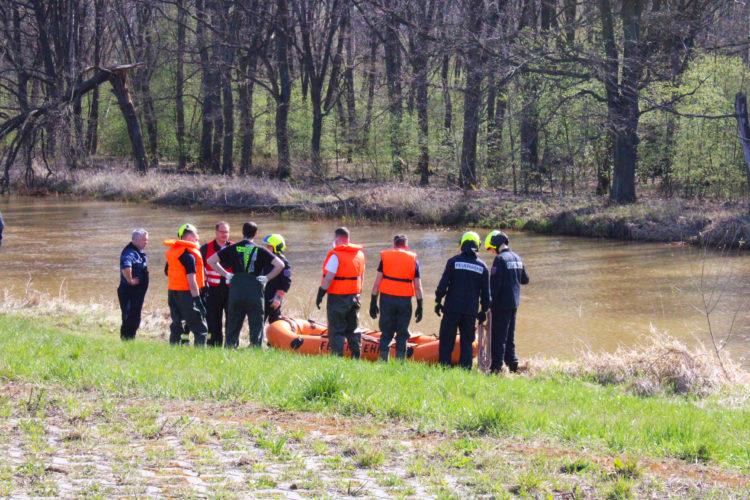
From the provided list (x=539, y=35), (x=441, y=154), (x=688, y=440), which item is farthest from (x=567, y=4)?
(x=688, y=440)

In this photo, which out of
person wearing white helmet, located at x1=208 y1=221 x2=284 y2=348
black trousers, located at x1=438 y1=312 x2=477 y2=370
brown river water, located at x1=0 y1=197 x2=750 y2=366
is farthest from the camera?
brown river water, located at x1=0 y1=197 x2=750 y2=366

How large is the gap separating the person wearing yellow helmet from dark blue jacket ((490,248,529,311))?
266 cm

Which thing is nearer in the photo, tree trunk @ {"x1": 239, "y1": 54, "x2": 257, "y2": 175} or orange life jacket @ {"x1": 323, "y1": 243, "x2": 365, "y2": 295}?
orange life jacket @ {"x1": 323, "y1": 243, "x2": 365, "y2": 295}

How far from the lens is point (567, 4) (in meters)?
27.0

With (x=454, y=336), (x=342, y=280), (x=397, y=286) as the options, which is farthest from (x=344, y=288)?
(x=454, y=336)

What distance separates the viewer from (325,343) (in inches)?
421

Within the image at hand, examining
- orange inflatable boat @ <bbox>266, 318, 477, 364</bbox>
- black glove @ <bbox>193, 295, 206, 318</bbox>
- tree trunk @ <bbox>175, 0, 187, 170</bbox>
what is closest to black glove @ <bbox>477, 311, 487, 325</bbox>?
orange inflatable boat @ <bbox>266, 318, 477, 364</bbox>

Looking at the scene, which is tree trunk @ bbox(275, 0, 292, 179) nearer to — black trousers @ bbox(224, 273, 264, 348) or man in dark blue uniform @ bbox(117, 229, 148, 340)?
man in dark blue uniform @ bbox(117, 229, 148, 340)

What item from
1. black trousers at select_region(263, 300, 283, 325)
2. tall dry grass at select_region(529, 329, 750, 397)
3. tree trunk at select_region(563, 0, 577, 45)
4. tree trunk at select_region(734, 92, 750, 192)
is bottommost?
tall dry grass at select_region(529, 329, 750, 397)

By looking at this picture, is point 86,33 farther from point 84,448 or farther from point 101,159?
point 84,448

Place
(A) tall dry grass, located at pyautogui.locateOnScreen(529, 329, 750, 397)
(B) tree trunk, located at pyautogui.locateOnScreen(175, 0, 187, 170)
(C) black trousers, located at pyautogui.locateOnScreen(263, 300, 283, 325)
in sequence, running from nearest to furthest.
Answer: (A) tall dry grass, located at pyautogui.locateOnScreen(529, 329, 750, 397) → (C) black trousers, located at pyautogui.locateOnScreen(263, 300, 283, 325) → (B) tree trunk, located at pyautogui.locateOnScreen(175, 0, 187, 170)

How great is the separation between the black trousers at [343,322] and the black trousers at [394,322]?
31 cm

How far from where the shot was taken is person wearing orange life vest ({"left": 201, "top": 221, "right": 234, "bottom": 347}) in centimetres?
1011

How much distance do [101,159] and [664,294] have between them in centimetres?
3786
